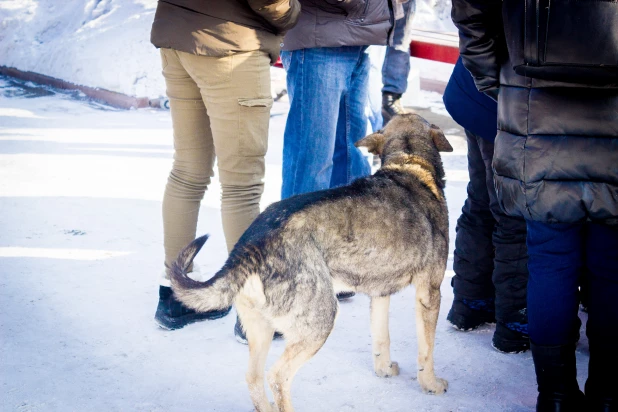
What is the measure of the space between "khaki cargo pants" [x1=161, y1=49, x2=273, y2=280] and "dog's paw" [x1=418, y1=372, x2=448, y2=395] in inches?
45.2

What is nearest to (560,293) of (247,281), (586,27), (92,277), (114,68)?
(586,27)

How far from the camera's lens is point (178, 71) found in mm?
3477

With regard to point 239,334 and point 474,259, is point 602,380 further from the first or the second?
point 239,334

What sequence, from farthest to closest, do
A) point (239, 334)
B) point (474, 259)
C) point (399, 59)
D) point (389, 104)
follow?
point (389, 104) < point (399, 59) < point (474, 259) < point (239, 334)

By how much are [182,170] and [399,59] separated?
12.9 ft

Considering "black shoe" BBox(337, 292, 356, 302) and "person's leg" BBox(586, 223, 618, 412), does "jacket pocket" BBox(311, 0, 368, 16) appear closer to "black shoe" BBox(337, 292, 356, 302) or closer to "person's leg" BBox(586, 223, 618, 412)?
"black shoe" BBox(337, 292, 356, 302)

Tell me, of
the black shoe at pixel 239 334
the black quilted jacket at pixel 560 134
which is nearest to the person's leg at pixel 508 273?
the black quilted jacket at pixel 560 134

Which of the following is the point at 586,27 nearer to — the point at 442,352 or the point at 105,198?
the point at 442,352

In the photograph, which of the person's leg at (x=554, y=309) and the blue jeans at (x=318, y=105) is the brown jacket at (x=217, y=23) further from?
the person's leg at (x=554, y=309)

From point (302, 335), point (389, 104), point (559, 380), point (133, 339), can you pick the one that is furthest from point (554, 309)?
point (389, 104)

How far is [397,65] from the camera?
7.05 metres

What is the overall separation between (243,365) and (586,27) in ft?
6.99

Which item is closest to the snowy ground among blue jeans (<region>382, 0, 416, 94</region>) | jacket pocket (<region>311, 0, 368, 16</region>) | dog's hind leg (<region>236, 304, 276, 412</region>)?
dog's hind leg (<region>236, 304, 276, 412</region>)

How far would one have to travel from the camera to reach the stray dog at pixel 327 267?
2828mm
